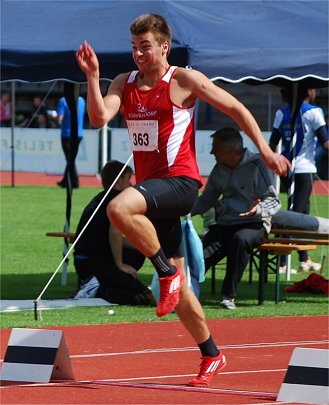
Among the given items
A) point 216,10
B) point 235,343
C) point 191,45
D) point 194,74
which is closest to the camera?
point 194,74

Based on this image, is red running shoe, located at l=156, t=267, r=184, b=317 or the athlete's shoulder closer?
red running shoe, located at l=156, t=267, r=184, b=317

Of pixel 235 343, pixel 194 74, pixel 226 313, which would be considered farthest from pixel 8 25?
pixel 194 74

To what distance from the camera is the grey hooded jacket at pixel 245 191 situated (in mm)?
10742

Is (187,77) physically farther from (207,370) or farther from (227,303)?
(227,303)

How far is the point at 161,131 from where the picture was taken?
21.9 feet

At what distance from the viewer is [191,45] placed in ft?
33.6

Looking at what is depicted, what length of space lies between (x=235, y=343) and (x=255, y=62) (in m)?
2.98

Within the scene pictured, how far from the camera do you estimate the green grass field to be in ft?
32.8

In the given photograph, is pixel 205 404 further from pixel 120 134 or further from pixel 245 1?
pixel 120 134

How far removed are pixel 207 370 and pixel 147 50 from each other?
1848 millimetres

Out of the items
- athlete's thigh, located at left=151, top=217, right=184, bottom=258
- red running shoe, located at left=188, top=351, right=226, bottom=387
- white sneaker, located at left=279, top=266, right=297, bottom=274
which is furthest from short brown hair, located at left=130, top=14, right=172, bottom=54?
white sneaker, located at left=279, top=266, right=297, bottom=274

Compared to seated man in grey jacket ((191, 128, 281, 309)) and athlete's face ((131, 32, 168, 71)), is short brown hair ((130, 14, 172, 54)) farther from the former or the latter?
seated man in grey jacket ((191, 128, 281, 309))

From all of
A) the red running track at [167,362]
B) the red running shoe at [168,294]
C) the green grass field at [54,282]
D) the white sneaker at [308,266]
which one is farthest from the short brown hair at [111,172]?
the red running shoe at [168,294]

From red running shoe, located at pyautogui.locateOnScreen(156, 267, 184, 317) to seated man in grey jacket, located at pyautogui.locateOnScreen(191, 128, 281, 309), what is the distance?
13.6 feet
